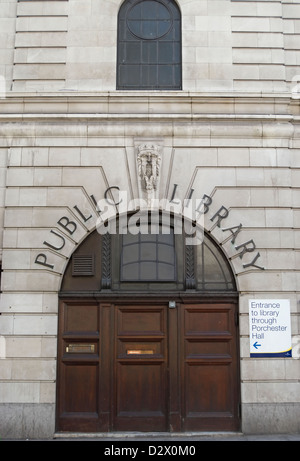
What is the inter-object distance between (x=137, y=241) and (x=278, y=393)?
4589mm

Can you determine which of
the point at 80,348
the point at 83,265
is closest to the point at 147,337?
the point at 80,348

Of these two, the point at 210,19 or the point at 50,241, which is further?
the point at 210,19

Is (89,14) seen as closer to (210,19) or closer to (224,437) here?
(210,19)

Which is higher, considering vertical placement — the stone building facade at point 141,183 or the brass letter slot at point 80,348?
the stone building facade at point 141,183

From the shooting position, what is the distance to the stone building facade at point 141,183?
11008 millimetres

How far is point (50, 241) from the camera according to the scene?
11.5 m

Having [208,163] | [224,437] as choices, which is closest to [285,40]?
[208,163]

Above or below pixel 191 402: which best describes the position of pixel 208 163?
above

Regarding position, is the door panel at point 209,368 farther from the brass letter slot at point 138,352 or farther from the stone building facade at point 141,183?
the brass letter slot at point 138,352

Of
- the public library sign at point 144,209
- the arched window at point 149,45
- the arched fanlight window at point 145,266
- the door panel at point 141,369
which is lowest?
the door panel at point 141,369

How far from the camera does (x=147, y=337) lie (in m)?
11.3

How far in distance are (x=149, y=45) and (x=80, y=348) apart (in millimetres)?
7662

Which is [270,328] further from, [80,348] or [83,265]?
[83,265]

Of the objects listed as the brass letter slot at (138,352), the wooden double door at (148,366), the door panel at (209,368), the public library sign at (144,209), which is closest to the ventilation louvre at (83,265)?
the public library sign at (144,209)
